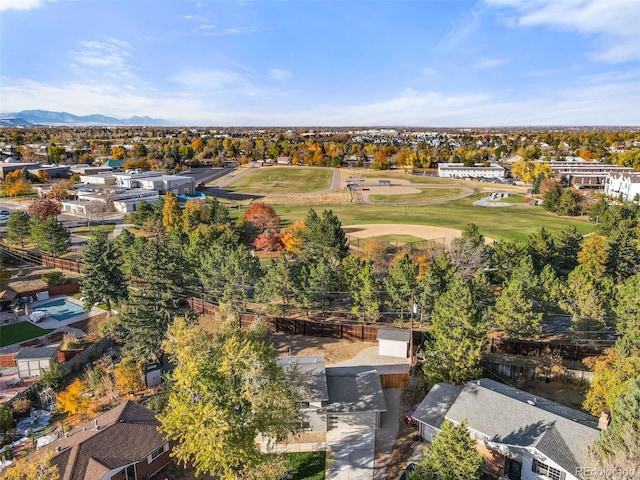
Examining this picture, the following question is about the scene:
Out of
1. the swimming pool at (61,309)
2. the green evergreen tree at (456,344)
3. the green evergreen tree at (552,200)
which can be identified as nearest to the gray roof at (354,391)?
the green evergreen tree at (456,344)

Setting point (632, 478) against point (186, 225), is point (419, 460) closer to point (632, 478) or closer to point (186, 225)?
point (632, 478)

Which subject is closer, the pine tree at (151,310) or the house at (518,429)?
the house at (518,429)

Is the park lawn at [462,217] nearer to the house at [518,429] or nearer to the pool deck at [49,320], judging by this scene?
the pool deck at [49,320]

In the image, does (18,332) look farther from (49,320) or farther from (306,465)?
(306,465)

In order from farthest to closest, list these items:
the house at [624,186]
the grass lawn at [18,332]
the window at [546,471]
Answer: the house at [624,186] < the grass lawn at [18,332] < the window at [546,471]

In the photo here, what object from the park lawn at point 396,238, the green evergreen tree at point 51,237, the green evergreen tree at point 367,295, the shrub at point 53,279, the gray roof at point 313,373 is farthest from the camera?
the park lawn at point 396,238

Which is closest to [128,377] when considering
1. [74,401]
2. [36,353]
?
[74,401]
